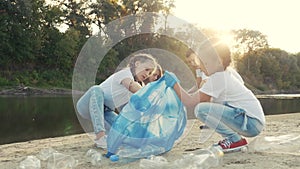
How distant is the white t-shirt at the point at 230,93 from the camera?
3432 mm

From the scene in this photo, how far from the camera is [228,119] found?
3.54 m

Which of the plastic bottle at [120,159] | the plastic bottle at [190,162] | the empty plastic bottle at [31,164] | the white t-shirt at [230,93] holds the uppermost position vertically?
the white t-shirt at [230,93]

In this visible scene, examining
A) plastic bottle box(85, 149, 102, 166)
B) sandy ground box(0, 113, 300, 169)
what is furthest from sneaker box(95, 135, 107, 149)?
plastic bottle box(85, 149, 102, 166)

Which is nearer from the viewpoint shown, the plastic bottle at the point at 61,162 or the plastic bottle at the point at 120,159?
the plastic bottle at the point at 61,162

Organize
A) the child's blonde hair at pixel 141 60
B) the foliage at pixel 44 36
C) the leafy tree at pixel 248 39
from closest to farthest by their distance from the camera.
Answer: the child's blonde hair at pixel 141 60 < the foliage at pixel 44 36 < the leafy tree at pixel 248 39

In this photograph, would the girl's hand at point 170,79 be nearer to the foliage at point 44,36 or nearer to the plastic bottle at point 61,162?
the plastic bottle at point 61,162

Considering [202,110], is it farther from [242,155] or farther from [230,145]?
[242,155]

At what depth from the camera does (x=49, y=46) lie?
100 feet

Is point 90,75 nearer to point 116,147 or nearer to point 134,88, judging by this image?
point 134,88

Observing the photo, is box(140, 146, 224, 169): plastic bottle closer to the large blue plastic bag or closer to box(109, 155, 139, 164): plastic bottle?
box(109, 155, 139, 164): plastic bottle

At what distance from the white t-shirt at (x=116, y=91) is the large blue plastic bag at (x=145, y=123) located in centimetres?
37

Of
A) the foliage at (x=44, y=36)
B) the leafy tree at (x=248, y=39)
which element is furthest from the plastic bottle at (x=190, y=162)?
the leafy tree at (x=248, y=39)

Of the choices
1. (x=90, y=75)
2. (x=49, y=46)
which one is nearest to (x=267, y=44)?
(x=49, y=46)

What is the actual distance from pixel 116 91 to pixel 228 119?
1.16m
